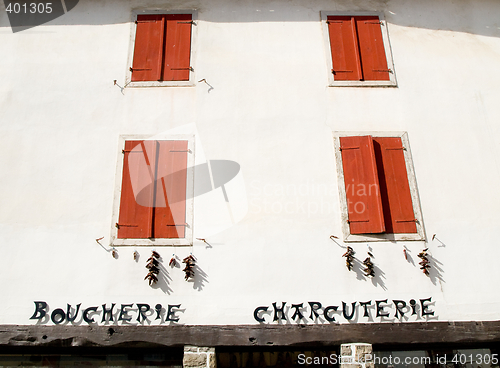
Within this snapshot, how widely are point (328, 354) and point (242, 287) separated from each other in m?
1.51

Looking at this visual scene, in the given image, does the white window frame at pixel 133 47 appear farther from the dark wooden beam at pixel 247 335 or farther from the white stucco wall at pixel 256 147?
the dark wooden beam at pixel 247 335

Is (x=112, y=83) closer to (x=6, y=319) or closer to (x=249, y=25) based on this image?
(x=249, y=25)

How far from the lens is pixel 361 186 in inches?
244

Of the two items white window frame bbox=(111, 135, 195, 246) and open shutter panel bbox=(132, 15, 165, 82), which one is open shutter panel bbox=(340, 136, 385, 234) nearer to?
white window frame bbox=(111, 135, 195, 246)

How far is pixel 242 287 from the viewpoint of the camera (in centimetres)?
576

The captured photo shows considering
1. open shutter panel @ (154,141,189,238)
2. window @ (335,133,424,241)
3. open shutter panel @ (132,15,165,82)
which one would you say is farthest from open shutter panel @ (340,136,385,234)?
open shutter panel @ (132,15,165,82)

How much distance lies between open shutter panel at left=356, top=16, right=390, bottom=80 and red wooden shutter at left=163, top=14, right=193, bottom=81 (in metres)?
2.95

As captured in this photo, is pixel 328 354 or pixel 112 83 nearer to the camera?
pixel 328 354

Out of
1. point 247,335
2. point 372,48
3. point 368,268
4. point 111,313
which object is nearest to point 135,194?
point 111,313

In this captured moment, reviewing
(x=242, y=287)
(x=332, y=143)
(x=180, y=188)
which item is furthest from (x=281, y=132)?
(x=242, y=287)

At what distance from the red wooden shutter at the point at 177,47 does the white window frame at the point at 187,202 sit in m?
1.12

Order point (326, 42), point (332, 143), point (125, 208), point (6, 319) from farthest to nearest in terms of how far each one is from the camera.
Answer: point (326, 42) < point (332, 143) < point (125, 208) < point (6, 319)

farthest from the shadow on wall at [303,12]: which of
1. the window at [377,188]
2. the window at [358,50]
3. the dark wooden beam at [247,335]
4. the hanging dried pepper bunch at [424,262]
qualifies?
the dark wooden beam at [247,335]

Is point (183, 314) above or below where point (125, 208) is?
below
